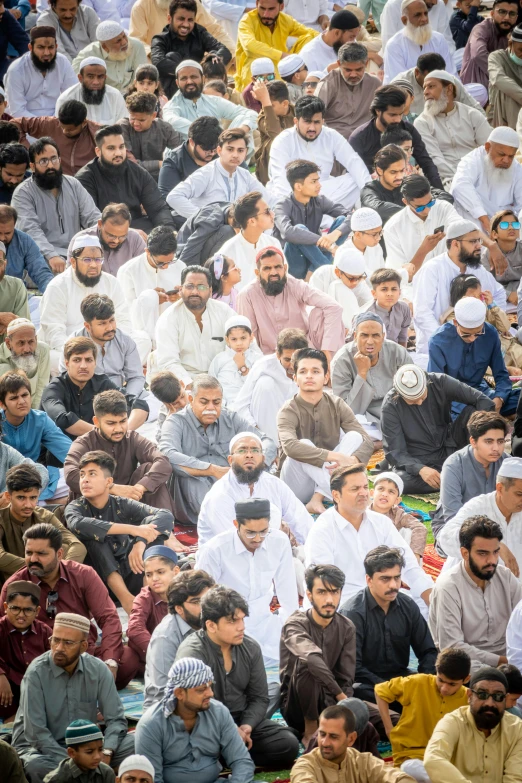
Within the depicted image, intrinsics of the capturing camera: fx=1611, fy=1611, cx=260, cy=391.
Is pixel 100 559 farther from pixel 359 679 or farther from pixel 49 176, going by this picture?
pixel 49 176

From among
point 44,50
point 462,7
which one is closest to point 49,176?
point 44,50

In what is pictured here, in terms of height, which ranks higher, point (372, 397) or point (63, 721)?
point (63, 721)

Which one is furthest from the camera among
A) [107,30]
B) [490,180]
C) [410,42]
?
[410,42]

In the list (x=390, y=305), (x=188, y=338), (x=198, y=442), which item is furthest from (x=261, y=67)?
(x=198, y=442)

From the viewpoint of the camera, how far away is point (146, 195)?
11.9 metres

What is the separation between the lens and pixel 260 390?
9609 millimetres

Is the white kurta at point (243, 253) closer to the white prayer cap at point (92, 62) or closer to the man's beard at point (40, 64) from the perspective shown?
the white prayer cap at point (92, 62)

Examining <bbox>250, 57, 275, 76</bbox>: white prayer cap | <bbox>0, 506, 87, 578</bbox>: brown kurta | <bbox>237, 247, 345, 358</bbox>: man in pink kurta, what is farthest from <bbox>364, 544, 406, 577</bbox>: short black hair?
<bbox>250, 57, 275, 76</bbox>: white prayer cap

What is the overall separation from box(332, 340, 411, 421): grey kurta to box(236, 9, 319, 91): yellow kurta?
4.72 meters

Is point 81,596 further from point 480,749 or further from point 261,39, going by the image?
point 261,39

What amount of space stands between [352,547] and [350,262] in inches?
121

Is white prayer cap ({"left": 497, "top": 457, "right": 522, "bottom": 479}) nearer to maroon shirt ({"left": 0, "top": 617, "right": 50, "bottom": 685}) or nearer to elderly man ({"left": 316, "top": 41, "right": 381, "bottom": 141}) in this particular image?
maroon shirt ({"left": 0, "top": 617, "right": 50, "bottom": 685})

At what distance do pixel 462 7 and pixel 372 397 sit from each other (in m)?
6.07

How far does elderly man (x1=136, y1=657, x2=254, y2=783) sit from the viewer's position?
666cm
